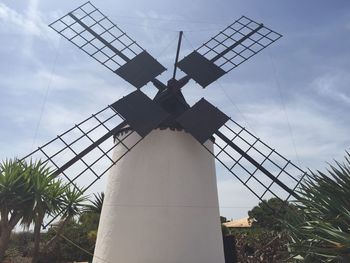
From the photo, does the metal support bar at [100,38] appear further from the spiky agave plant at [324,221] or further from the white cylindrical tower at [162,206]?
the spiky agave plant at [324,221]

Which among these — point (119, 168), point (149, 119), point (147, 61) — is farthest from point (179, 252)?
point (147, 61)

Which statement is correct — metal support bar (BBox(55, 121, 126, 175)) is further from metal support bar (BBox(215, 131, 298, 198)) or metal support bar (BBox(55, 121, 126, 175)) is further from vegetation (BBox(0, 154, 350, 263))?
metal support bar (BBox(215, 131, 298, 198))

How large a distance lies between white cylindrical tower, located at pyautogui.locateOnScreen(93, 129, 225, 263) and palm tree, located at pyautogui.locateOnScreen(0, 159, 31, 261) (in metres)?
2.62

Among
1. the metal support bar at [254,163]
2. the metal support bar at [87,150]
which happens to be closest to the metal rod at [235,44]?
the metal support bar at [254,163]

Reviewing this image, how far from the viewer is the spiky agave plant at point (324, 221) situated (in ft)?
16.5

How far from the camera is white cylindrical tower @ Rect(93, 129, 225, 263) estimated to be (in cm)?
1029

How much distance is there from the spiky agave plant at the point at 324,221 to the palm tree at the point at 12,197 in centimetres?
818

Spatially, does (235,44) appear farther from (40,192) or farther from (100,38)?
(40,192)

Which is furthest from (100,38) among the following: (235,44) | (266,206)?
(266,206)

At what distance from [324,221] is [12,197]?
9.03 meters

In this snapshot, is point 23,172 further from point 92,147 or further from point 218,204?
point 218,204

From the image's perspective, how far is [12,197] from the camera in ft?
34.2

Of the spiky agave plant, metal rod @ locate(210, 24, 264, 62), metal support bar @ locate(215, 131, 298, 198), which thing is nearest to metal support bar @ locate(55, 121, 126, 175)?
metal support bar @ locate(215, 131, 298, 198)

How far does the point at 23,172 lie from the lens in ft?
36.0
